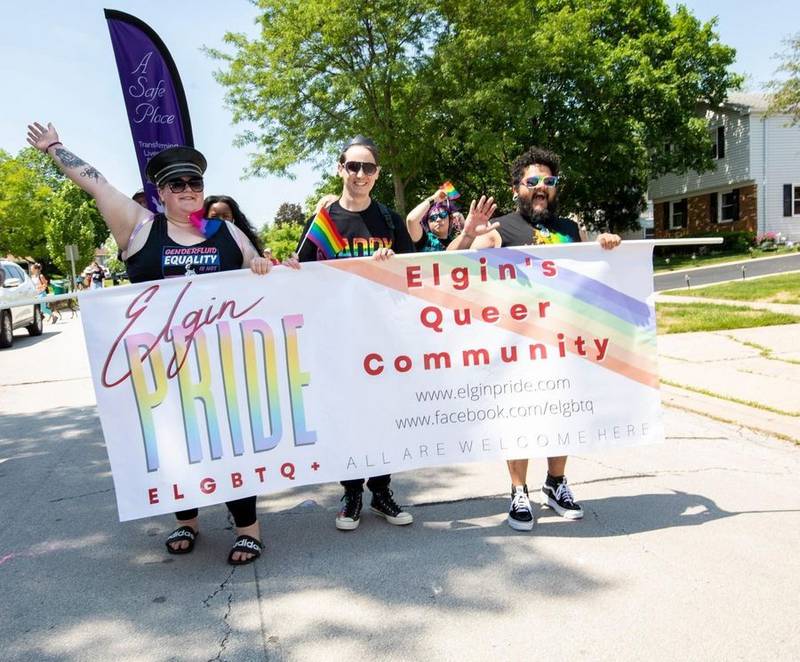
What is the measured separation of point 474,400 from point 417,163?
78.8 ft

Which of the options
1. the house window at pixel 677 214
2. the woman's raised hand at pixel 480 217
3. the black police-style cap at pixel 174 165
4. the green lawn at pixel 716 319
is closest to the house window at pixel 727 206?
the house window at pixel 677 214

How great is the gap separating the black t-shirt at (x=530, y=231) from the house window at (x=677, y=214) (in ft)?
128

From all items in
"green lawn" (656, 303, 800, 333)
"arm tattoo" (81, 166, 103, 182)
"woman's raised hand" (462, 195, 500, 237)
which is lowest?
"green lawn" (656, 303, 800, 333)

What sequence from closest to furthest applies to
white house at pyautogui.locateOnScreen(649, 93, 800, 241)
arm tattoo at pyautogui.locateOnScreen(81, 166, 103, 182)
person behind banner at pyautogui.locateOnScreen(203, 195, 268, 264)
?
1. arm tattoo at pyautogui.locateOnScreen(81, 166, 103, 182)
2. person behind banner at pyautogui.locateOnScreen(203, 195, 268, 264)
3. white house at pyautogui.locateOnScreen(649, 93, 800, 241)

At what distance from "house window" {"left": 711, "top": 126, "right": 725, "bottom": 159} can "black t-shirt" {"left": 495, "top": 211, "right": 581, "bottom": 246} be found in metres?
36.3

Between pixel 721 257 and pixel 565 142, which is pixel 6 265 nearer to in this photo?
pixel 565 142

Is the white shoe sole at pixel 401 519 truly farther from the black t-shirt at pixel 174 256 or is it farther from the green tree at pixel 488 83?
the green tree at pixel 488 83

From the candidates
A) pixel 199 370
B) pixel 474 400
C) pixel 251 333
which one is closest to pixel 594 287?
pixel 474 400

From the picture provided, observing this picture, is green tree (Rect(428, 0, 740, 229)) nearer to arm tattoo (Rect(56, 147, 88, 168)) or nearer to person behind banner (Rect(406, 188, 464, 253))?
person behind banner (Rect(406, 188, 464, 253))

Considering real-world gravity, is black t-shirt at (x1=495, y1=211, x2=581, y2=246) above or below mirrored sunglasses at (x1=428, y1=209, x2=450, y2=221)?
below

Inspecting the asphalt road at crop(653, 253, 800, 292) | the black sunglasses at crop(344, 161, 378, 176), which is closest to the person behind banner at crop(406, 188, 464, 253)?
the black sunglasses at crop(344, 161, 378, 176)

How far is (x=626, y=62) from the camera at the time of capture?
103 ft

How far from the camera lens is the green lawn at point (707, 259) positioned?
1125 inches

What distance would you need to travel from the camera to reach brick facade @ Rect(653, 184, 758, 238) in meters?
34.5
